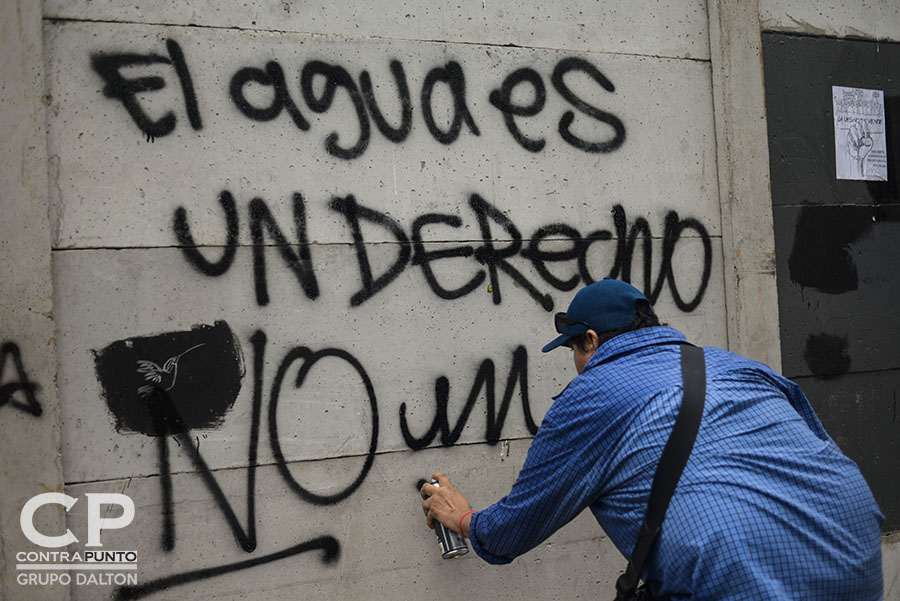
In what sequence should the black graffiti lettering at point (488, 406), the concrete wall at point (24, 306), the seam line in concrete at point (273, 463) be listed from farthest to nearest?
1. the black graffiti lettering at point (488, 406)
2. the seam line in concrete at point (273, 463)
3. the concrete wall at point (24, 306)

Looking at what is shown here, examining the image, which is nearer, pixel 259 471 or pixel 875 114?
pixel 259 471

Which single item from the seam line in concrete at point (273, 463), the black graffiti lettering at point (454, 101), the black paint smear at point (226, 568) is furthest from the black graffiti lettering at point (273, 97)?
the black paint smear at point (226, 568)

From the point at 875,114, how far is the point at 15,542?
14.7 feet

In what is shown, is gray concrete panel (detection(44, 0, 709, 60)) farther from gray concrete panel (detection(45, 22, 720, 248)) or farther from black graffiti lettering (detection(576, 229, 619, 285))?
black graffiti lettering (detection(576, 229, 619, 285))

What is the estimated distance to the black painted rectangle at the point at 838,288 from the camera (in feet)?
14.0

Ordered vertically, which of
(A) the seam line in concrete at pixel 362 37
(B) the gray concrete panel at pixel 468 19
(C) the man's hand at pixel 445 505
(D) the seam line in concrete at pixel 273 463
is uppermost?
(B) the gray concrete panel at pixel 468 19

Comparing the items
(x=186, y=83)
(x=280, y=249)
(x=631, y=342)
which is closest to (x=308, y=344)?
(x=280, y=249)

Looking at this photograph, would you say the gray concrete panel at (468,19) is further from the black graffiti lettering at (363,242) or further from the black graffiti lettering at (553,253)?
the black graffiti lettering at (553,253)

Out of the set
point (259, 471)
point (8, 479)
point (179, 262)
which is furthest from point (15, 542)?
point (179, 262)

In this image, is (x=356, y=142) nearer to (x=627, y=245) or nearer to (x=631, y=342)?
(x=627, y=245)

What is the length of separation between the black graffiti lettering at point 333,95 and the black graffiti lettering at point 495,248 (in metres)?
0.54

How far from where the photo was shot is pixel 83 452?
315 centimetres

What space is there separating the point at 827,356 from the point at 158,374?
3225 mm

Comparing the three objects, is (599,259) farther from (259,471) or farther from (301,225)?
(259,471)
